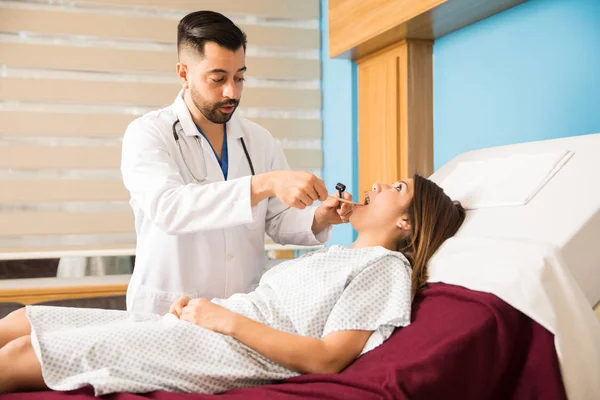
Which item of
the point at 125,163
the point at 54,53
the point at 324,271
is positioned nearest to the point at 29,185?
the point at 54,53

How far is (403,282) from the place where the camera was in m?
1.60

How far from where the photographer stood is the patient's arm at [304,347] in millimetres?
1460

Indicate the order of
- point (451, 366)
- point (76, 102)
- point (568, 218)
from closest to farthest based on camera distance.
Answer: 1. point (451, 366)
2. point (568, 218)
3. point (76, 102)

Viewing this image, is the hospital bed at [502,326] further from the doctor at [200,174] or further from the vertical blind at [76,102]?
the vertical blind at [76,102]

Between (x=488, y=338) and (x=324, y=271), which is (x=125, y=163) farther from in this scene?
(x=488, y=338)

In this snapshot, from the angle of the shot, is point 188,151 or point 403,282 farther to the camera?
point 188,151

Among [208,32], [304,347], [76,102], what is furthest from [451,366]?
[76,102]

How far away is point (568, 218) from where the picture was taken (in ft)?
5.29

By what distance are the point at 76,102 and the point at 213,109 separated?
1.77 meters

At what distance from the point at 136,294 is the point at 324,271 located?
0.73 m

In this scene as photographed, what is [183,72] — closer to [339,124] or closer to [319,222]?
[319,222]

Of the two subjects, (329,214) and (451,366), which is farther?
(329,214)

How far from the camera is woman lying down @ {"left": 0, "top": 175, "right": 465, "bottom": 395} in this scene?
4.61ft

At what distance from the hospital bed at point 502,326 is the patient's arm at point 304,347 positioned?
4 cm
